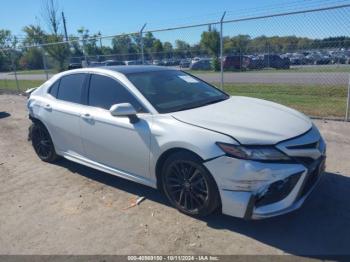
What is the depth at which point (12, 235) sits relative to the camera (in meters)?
3.77

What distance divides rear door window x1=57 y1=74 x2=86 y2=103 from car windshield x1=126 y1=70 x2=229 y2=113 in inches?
34.3

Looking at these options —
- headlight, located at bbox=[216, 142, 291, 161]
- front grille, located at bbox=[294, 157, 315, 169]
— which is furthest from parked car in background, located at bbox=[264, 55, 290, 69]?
headlight, located at bbox=[216, 142, 291, 161]

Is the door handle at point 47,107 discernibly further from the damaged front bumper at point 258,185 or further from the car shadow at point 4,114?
the car shadow at point 4,114

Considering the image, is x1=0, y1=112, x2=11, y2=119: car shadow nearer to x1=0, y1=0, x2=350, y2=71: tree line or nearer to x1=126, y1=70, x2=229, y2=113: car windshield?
x1=0, y1=0, x2=350, y2=71: tree line

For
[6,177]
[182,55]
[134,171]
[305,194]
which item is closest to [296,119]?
[305,194]

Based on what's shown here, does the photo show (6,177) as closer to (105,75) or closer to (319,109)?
(105,75)

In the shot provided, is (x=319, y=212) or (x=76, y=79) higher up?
(x=76, y=79)

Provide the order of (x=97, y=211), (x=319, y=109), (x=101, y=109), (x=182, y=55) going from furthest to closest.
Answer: (x=182, y=55)
(x=319, y=109)
(x=101, y=109)
(x=97, y=211)

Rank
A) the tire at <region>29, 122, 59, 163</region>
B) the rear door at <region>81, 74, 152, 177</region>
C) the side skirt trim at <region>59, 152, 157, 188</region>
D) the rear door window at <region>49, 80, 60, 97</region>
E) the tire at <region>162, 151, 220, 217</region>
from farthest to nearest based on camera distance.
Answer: the tire at <region>29, 122, 59, 163</region>, the rear door window at <region>49, 80, 60, 97</region>, the side skirt trim at <region>59, 152, 157, 188</region>, the rear door at <region>81, 74, 152, 177</region>, the tire at <region>162, 151, 220, 217</region>

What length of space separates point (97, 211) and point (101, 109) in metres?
1.27

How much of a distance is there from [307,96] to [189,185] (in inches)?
335

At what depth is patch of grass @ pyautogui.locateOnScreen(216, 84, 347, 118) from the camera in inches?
331

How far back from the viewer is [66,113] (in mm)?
4973

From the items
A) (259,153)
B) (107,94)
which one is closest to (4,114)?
(107,94)
